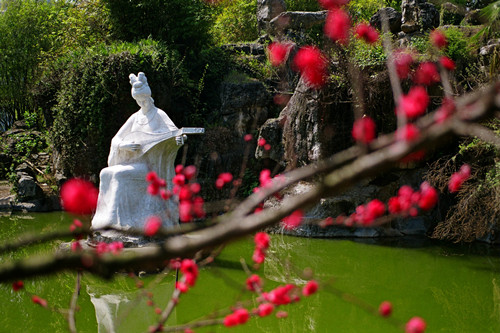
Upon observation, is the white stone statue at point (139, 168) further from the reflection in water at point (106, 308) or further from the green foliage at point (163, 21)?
the green foliage at point (163, 21)

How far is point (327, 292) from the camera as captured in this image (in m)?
4.17

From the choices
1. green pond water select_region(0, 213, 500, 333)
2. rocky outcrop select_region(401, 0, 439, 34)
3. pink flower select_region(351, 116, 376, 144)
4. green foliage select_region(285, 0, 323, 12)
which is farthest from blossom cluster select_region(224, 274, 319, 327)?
green foliage select_region(285, 0, 323, 12)

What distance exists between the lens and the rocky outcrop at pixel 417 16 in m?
7.48

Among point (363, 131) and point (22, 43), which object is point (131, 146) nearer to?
point (363, 131)

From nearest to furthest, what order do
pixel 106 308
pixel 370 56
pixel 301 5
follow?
1. pixel 106 308
2. pixel 370 56
3. pixel 301 5

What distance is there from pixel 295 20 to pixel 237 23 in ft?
9.84

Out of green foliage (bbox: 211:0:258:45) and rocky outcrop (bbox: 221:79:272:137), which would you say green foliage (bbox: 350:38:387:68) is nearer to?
rocky outcrop (bbox: 221:79:272:137)

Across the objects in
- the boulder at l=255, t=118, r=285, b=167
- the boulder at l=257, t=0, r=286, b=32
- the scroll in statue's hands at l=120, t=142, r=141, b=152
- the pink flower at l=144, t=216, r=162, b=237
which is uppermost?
the boulder at l=257, t=0, r=286, b=32

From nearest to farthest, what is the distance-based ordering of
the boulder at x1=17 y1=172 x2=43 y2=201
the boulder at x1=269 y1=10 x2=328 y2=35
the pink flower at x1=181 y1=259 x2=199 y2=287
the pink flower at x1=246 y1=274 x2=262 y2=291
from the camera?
the pink flower at x1=181 y1=259 x2=199 y2=287, the pink flower at x1=246 y1=274 x2=262 y2=291, the boulder at x1=17 y1=172 x2=43 y2=201, the boulder at x1=269 y1=10 x2=328 y2=35

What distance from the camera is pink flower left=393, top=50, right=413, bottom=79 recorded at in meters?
6.49

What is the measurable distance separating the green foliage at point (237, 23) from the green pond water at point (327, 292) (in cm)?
813

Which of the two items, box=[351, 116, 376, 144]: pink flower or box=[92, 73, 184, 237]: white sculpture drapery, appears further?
box=[92, 73, 184, 237]: white sculpture drapery

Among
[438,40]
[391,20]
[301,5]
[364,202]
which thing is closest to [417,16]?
[391,20]

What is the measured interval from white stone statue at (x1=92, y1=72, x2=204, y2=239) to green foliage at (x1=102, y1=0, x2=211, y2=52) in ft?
17.3
